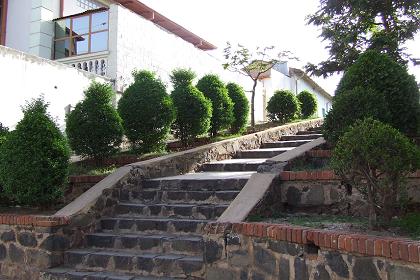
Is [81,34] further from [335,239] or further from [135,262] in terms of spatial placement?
[335,239]

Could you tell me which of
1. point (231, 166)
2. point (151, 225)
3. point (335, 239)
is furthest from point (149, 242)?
point (231, 166)

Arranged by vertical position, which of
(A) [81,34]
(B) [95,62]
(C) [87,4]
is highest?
(C) [87,4]

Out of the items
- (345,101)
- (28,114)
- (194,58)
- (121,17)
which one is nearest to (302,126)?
(194,58)

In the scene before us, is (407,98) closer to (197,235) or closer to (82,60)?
(197,235)

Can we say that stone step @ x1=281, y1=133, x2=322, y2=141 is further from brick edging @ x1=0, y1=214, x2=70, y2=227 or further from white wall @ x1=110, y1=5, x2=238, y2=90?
brick edging @ x1=0, y1=214, x2=70, y2=227

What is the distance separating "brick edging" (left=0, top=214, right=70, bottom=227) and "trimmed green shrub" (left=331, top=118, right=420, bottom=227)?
3404mm

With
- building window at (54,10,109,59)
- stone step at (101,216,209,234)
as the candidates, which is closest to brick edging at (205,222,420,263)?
stone step at (101,216,209,234)

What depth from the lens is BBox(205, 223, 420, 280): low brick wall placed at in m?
2.92

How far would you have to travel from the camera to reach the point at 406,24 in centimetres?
970

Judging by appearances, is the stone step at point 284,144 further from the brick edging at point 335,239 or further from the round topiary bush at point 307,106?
the round topiary bush at point 307,106

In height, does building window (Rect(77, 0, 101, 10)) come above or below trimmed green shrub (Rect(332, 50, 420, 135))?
above

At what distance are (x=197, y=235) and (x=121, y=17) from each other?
7567 mm

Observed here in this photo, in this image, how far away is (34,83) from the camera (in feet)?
28.7

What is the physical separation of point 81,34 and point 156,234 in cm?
856
